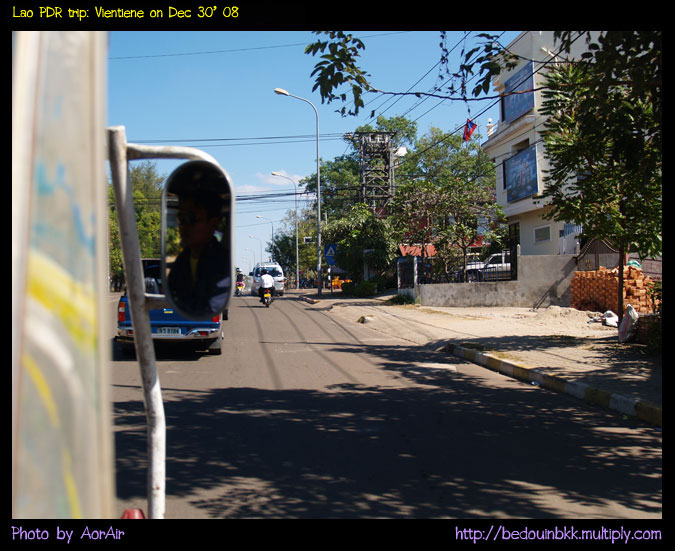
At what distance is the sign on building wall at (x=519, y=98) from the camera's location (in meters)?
26.8

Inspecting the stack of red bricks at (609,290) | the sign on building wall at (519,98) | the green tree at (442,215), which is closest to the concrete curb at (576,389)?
the stack of red bricks at (609,290)

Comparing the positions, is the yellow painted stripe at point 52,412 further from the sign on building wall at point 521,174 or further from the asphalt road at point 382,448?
the sign on building wall at point 521,174

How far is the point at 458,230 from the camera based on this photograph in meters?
24.6

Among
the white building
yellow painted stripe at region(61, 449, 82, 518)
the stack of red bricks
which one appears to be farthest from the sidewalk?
the white building

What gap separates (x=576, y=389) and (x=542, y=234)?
22002 millimetres

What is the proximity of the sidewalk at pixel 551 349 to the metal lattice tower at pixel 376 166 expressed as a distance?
1705 centimetres

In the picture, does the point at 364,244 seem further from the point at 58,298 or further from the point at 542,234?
the point at 58,298

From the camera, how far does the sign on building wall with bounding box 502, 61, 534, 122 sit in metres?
26.8

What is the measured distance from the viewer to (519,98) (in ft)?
93.1

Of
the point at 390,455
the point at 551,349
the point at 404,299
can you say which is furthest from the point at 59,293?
the point at 404,299

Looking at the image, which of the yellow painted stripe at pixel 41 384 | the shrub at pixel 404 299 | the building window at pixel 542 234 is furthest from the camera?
the building window at pixel 542 234

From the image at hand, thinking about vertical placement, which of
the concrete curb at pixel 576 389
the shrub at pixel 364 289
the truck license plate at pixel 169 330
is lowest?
the concrete curb at pixel 576 389

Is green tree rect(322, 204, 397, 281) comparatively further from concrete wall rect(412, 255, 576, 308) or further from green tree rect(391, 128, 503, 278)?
concrete wall rect(412, 255, 576, 308)
